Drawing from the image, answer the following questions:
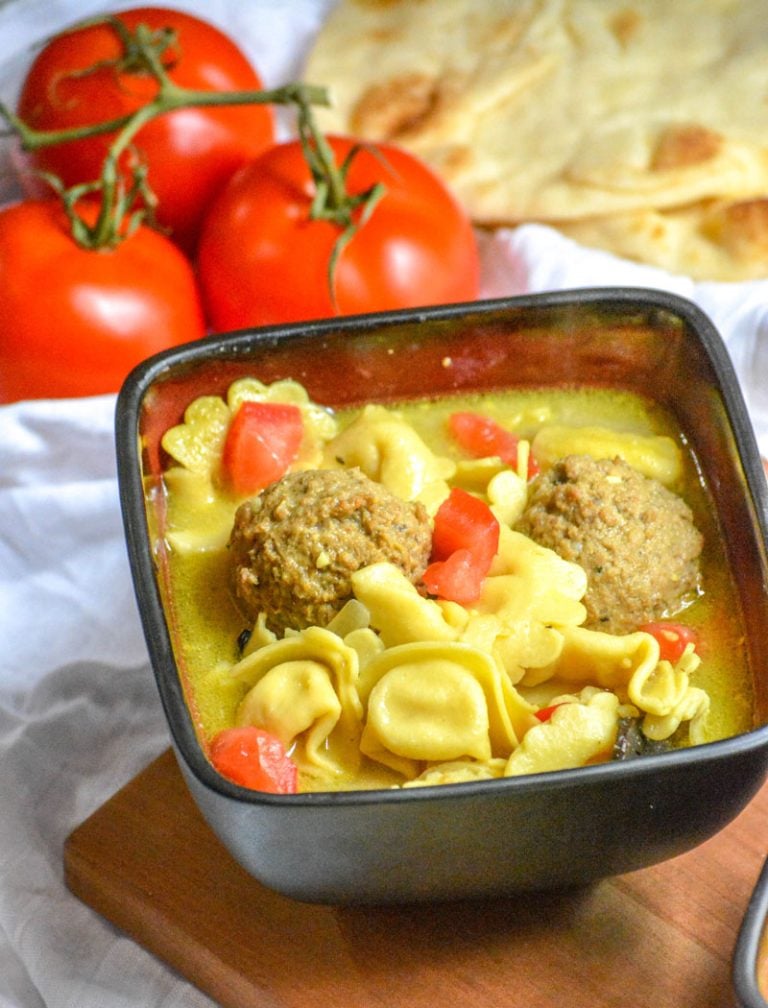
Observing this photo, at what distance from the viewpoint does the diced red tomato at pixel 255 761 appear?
201 cm

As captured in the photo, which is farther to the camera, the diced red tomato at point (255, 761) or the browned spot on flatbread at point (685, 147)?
the browned spot on flatbread at point (685, 147)

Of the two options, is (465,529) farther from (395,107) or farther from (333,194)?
(395,107)

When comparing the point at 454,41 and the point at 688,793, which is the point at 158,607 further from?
the point at 454,41

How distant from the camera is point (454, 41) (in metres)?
4.03

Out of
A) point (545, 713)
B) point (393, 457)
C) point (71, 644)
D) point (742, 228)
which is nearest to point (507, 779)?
point (545, 713)

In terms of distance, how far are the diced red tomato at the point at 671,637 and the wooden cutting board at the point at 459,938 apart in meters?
0.39

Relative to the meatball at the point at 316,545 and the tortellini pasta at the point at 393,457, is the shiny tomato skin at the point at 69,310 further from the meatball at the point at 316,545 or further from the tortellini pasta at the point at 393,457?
the meatball at the point at 316,545

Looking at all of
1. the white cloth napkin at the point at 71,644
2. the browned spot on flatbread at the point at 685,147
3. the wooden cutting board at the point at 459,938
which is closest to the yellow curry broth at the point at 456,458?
the wooden cutting board at the point at 459,938

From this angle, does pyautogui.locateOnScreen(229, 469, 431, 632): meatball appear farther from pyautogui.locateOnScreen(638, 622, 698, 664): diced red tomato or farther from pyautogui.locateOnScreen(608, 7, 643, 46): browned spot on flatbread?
pyautogui.locateOnScreen(608, 7, 643, 46): browned spot on flatbread

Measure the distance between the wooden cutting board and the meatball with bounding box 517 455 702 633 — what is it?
1.50 ft

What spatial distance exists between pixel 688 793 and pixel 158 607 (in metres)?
0.81

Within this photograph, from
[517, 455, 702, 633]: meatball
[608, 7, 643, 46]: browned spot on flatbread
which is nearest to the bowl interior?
[517, 455, 702, 633]: meatball

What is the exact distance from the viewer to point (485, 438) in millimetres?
2625

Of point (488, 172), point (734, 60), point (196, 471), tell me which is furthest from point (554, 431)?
point (734, 60)
